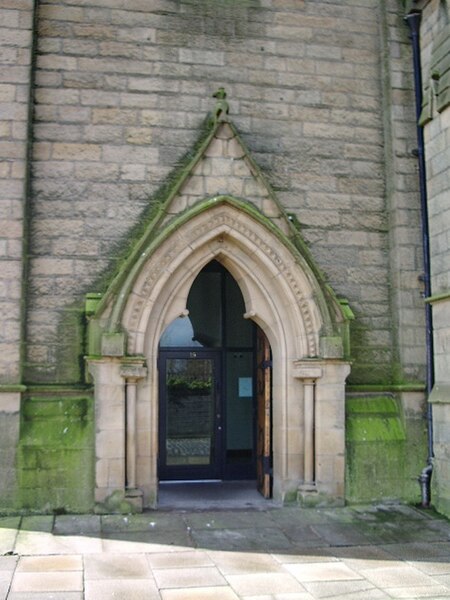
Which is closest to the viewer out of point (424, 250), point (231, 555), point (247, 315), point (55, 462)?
point (231, 555)

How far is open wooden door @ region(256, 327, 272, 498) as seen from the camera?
811 cm

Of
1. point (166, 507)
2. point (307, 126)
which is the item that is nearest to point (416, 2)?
point (307, 126)

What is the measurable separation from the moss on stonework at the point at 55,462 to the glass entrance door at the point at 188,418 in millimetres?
2488

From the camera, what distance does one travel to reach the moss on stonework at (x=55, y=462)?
704cm

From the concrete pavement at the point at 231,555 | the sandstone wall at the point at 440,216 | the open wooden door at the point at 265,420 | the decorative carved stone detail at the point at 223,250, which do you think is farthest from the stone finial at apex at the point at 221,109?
the concrete pavement at the point at 231,555

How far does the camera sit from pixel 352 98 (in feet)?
27.9

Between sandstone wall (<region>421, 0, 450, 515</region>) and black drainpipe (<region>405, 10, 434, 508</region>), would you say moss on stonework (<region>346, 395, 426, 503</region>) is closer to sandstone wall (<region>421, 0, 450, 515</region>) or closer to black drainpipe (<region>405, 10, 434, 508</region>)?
black drainpipe (<region>405, 10, 434, 508</region>)

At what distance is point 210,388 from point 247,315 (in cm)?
213

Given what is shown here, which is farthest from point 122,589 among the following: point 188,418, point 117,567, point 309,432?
point 188,418

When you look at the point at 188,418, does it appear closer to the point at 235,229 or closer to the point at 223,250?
the point at 223,250

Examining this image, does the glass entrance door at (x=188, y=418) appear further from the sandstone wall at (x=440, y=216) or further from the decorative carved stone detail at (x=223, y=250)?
the sandstone wall at (x=440, y=216)

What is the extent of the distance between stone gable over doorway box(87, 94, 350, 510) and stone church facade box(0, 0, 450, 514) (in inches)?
0.9

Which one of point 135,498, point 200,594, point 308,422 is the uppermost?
point 308,422

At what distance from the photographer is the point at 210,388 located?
9.79 metres
